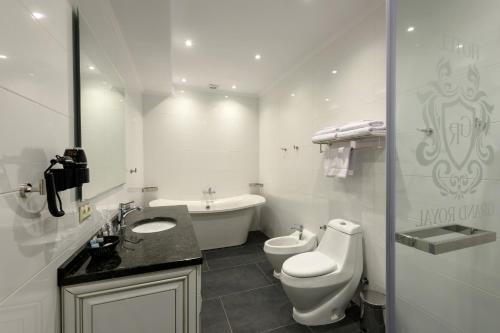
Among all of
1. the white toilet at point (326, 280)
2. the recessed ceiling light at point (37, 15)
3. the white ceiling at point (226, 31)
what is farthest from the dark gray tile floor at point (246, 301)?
the white ceiling at point (226, 31)

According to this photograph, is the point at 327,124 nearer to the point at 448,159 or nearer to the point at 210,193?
the point at 448,159

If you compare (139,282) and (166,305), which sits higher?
(139,282)

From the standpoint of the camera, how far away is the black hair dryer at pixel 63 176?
2.73 feet

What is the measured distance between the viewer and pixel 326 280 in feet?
6.20

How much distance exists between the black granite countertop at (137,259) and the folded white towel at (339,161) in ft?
4.58

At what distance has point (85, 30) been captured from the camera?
1.37 m

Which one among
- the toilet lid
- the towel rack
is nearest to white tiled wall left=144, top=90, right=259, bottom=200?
the toilet lid

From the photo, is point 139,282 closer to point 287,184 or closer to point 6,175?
point 6,175

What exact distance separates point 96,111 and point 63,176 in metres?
0.78

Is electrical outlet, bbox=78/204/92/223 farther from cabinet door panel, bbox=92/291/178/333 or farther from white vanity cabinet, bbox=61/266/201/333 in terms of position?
cabinet door panel, bbox=92/291/178/333

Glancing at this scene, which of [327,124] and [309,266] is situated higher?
[327,124]

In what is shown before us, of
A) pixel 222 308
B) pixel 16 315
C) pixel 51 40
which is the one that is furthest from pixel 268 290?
pixel 51 40

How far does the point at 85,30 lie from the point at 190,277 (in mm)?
1562

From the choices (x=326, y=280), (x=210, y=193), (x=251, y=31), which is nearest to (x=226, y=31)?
(x=251, y=31)
